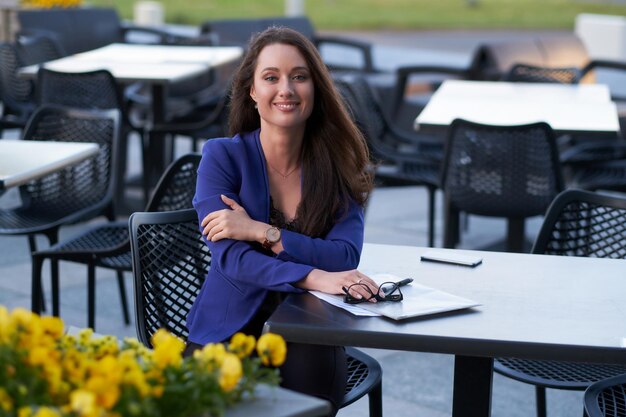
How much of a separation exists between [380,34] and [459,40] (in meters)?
1.97

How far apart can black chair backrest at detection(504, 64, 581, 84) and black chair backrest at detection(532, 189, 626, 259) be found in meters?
4.13

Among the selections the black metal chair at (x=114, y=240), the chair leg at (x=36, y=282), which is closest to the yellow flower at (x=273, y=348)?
the black metal chair at (x=114, y=240)

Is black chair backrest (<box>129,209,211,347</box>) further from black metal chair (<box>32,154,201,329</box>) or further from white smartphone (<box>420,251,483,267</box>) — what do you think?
white smartphone (<box>420,251,483,267</box>)

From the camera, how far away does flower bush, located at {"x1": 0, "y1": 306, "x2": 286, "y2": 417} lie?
1.51 m

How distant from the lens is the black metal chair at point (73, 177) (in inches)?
194

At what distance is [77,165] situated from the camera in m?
5.02

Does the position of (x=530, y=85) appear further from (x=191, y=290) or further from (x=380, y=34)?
(x=380, y=34)

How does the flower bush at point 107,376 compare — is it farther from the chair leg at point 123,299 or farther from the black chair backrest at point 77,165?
the chair leg at point 123,299

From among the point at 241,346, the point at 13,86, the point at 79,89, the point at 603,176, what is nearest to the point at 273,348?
the point at 241,346

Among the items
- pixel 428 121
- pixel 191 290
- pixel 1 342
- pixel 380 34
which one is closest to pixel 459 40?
pixel 380 34

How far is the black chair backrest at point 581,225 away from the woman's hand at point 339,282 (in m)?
1.07

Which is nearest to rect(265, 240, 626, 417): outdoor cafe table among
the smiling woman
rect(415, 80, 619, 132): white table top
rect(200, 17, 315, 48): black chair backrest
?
the smiling woman

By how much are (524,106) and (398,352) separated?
6.38 feet

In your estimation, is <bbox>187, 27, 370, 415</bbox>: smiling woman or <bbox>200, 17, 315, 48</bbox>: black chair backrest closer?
<bbox>187, 27, 370, 415</bbox>: smiling woman
